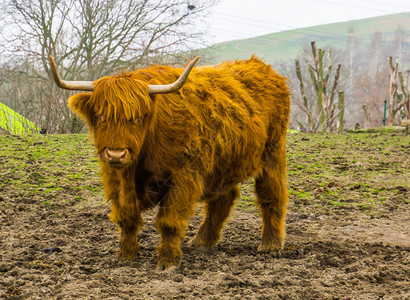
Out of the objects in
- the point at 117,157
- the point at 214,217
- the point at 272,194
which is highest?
the point at 117,157

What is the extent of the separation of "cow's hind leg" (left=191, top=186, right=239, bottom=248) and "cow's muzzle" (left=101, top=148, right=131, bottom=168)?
46.9 inches

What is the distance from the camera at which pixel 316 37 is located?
447 ft

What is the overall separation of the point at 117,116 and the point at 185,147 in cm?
58

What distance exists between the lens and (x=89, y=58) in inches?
611

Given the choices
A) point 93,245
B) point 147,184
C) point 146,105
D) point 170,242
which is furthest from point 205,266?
point 146,105

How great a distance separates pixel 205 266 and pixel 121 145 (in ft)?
3.92

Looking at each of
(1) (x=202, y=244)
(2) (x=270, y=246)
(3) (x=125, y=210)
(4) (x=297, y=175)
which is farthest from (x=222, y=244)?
(4) (x=297, y=175)

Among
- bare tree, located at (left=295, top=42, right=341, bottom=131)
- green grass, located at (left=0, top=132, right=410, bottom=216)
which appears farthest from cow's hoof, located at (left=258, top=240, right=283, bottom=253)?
bare tree, located at (left=295, top=42, right=341, bottom=131)

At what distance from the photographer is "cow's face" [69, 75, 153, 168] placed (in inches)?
114

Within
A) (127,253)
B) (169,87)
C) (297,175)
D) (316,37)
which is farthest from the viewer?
(316,37)

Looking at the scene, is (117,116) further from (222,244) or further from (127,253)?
(222,244)

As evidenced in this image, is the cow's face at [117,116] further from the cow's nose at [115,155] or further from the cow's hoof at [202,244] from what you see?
the cow's hoof at [202,244]

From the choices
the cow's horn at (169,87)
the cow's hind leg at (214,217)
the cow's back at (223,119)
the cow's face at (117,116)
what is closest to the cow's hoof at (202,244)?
the cow's hind leg at (214,217)

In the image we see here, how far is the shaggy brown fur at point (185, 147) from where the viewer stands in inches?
118
